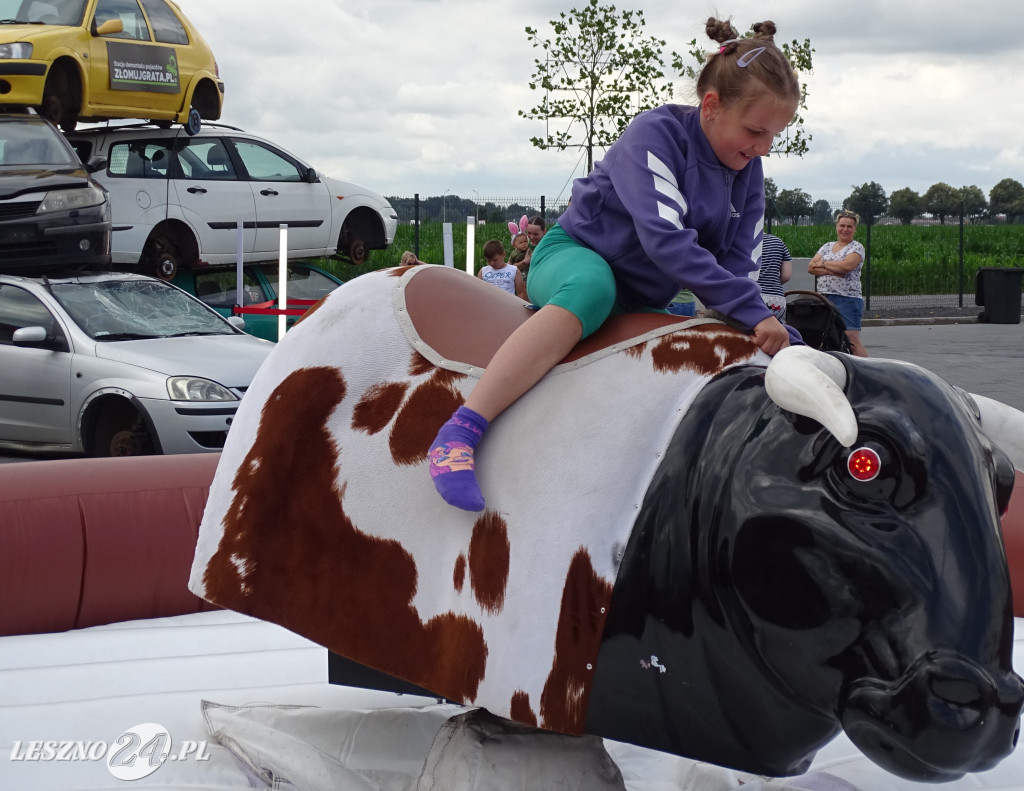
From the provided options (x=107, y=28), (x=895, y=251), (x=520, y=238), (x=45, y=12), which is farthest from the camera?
(x=895, y=251)

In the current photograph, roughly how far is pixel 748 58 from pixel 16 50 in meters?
9.59

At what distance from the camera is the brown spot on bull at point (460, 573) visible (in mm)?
2137

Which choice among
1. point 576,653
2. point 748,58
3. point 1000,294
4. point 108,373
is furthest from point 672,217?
point 1000,294

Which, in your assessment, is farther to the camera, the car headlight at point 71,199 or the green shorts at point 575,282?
the car headlight at point 71,199

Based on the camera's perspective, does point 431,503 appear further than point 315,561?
No

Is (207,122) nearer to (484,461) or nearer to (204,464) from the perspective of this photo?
(204,464)

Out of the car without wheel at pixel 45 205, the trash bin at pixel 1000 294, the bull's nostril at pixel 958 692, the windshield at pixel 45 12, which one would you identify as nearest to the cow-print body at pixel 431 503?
the bull's nostril at pixel 958 692

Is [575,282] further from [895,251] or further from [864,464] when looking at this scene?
[895,251]

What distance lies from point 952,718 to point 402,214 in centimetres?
1645

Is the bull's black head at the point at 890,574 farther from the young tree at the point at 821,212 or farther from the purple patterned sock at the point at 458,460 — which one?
the young tree at the point at 821,212

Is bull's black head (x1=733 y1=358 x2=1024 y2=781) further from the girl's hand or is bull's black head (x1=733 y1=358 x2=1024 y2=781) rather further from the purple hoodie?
the purple hoodie

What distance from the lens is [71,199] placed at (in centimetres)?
904

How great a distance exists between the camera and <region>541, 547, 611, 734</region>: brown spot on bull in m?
2.01

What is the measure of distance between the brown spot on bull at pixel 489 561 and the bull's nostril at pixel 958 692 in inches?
30.1
